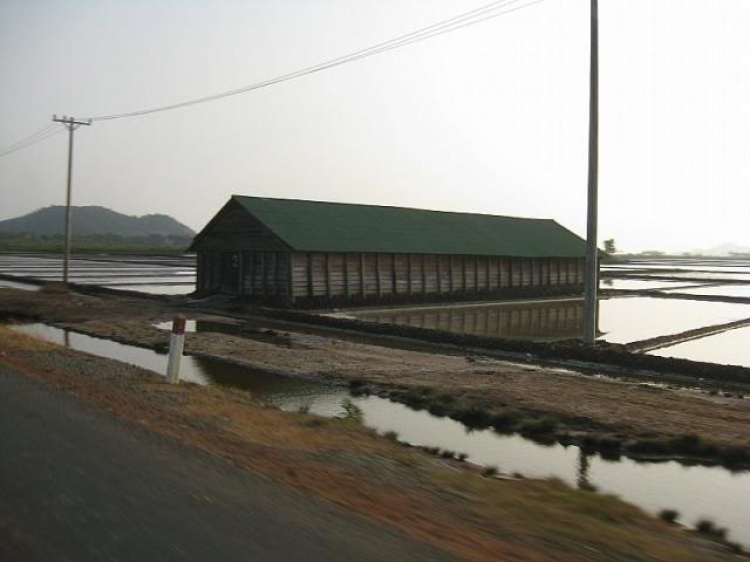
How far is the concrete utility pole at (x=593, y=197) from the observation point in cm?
1952

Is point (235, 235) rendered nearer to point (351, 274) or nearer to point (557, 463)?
point (351, 274)

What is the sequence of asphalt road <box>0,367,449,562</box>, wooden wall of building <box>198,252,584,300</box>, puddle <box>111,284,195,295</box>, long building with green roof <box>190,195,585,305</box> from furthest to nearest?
puddle <box>111,284,195,295</box> < long building with green roof <box>190,195,585,305</box> < wooden wall of building <box>198,252,584,300</box> < asphalt road <box>0,367,449,562</box>

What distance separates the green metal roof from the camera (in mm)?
35312

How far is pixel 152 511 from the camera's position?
5.25 m

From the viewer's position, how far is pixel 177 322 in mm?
11930

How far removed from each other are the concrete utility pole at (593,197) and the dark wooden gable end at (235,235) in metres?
16.6

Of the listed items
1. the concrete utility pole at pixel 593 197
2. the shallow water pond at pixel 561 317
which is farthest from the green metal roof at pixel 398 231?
the concrete utility pole at pixel 593 197

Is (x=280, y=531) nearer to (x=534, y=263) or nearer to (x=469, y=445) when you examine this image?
(x=469, y=445)

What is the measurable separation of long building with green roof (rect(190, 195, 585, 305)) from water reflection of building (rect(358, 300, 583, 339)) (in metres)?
2.94

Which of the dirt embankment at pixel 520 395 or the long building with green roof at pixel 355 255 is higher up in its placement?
the long building with green roof at pixel 355 255

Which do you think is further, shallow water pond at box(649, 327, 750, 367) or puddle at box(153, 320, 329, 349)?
puddle at box(153, 320, 329, 349)

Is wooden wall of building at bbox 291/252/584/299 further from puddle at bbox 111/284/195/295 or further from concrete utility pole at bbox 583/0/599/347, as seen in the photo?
concrete utility pole at bbox 583/0/599/347

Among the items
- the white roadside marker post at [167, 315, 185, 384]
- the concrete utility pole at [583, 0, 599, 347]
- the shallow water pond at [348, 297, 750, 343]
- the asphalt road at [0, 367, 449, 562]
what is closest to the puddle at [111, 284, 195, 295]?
the shallow water pond at [348, 297, 750, 343]

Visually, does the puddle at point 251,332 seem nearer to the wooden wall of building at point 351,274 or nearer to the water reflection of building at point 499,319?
the water reflection of building at point 499,319
